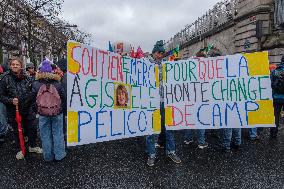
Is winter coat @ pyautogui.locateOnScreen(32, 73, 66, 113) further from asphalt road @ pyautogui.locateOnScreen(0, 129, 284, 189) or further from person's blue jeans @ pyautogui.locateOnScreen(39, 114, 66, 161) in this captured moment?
asphalt road @ pyautogui.locateOnScreen(0, 129, 284, 189)

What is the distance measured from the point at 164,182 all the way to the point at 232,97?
6.31 ft

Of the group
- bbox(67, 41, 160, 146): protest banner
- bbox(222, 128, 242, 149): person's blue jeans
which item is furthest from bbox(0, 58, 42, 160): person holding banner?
bbox(222, 128, 242, 149): person's blue jeans

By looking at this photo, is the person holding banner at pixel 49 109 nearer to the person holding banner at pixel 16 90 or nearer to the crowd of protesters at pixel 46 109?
the crowd of protesters at pixel 46 109

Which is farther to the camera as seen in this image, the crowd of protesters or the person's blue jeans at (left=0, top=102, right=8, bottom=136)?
the person's blue jeans at (left=0, top=102, right=8, bottom=136)

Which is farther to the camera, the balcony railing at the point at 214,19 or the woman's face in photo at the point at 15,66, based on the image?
the balcony railing at the point at 214,19

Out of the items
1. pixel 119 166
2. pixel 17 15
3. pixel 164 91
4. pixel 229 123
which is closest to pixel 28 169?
pixel 119 166

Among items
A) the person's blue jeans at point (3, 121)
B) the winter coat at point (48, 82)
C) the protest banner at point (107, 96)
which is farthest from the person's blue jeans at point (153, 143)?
the person's blue jeans at point (3, 121)

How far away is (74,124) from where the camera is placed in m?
4.25

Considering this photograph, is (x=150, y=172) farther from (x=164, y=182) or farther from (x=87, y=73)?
(x=87, y=73)

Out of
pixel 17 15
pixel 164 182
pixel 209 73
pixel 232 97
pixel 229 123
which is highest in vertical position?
pixel 17 15

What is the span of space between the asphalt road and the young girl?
2.96ft

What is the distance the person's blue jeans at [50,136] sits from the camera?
5.47 metres

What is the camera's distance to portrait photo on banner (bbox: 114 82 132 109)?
4.86 metres

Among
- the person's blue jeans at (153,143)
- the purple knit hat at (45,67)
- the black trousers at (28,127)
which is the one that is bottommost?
the person's blue jeans at (153,143)
